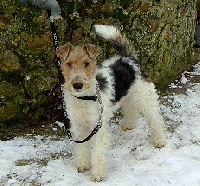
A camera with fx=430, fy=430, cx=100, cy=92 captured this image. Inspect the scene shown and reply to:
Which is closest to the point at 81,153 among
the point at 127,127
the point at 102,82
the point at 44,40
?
the point at 102,82

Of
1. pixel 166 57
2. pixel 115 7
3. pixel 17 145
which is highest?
pixel 115 7

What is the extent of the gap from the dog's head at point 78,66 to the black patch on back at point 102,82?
0.30 metres

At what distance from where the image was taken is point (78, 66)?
4.08m

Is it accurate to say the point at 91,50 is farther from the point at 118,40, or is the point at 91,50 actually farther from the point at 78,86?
the point at 118,40

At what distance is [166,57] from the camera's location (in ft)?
21.9

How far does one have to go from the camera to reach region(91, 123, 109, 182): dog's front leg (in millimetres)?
4371

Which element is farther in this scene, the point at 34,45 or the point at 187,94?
the point at 187,94

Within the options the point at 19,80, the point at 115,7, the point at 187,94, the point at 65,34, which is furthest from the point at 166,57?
the point at 19,80

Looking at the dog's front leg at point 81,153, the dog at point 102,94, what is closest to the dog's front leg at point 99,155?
the dog at point 102,94

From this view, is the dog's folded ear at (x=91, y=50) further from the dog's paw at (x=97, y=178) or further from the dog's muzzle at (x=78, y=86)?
the dog's paw at (x=97, y=178)

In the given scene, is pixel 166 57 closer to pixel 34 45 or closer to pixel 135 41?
pixel 135 41

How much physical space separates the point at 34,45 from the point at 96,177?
1986mm

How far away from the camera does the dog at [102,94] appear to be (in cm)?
412

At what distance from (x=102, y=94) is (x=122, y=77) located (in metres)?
0.48
